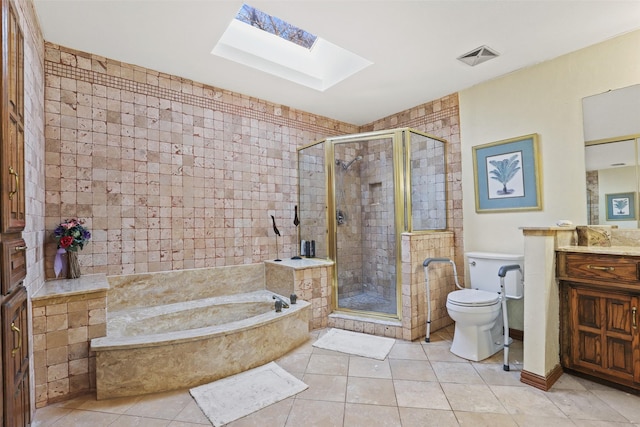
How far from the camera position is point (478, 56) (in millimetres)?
2373

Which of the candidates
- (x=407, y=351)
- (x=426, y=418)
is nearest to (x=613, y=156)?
(x=407, y=351)

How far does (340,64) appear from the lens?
276cm

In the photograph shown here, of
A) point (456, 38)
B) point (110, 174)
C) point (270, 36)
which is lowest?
point (110, 174)

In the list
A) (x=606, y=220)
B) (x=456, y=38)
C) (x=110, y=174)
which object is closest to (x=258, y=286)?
(x=110, y=174)

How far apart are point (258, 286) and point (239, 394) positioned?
1348 millimetres

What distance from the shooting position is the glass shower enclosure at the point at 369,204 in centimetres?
287

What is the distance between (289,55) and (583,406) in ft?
10.9

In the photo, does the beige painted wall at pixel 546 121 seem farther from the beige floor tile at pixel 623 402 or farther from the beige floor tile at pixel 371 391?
the beige floor tile at pixel 371 391

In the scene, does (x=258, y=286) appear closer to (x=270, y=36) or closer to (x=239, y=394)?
(x=239, y=394)

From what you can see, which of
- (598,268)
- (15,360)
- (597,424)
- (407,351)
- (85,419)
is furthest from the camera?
(407,351)

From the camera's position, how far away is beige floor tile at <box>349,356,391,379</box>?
81.0 inches

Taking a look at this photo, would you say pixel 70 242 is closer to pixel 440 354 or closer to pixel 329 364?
pixel 329 364

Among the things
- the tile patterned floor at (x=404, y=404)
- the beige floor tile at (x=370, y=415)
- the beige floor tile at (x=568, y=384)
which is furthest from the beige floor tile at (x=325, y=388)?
the beige floor tile at (x=568, y=384)

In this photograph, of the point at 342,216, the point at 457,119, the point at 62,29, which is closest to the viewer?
the point at 62,29
